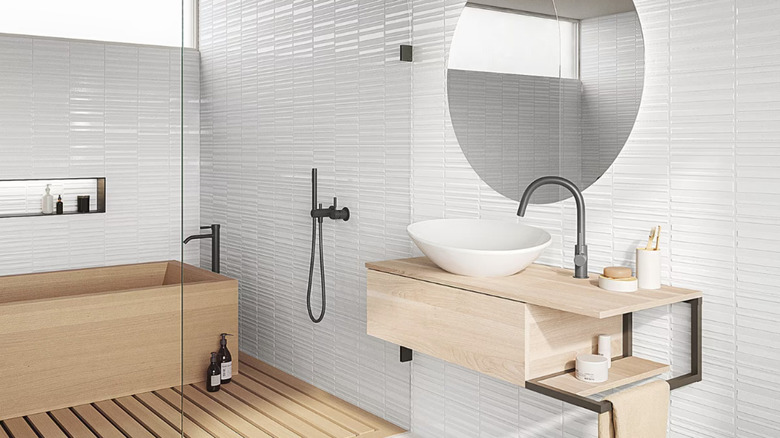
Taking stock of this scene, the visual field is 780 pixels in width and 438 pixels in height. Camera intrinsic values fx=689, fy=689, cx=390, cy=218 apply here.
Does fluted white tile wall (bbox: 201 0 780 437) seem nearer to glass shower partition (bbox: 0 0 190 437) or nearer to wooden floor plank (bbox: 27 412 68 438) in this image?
glass shower partition (bbox: 0 0 190 437)

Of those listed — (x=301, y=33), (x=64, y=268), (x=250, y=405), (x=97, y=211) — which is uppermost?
(x=301, y=33)

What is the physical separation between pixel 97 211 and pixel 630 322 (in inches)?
71.1

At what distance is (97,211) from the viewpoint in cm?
225

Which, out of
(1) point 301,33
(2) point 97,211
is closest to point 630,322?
(1) point 301,33

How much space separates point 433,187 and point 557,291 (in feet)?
3.43

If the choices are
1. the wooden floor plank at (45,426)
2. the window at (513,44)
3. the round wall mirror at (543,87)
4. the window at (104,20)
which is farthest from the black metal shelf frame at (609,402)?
the window at (104,20)

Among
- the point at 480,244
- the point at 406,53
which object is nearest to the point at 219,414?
the point at 480,244

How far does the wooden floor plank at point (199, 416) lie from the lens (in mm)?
2381

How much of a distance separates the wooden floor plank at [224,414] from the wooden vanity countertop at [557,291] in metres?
0.76

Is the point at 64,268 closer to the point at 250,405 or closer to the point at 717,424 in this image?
the point at 250,405

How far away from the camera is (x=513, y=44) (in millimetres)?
2766

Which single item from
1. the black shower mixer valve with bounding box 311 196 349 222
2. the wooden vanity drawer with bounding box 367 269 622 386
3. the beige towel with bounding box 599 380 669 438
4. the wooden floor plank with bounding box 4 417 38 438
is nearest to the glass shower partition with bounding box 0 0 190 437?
the wooden floor plank with bounding box 4 417 38 438

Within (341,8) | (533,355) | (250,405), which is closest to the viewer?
(533,355)

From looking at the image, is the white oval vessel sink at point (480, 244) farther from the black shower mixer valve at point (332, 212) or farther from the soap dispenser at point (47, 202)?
the soap dispenser at point (47, 202)
